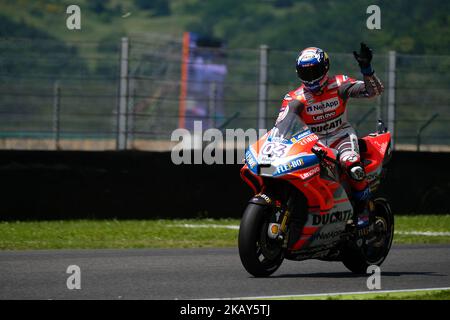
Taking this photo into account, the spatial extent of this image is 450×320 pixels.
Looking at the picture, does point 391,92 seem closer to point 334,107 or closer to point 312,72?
point 334,107

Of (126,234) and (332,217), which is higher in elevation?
(332,217)

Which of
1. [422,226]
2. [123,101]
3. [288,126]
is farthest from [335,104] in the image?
[123,101]

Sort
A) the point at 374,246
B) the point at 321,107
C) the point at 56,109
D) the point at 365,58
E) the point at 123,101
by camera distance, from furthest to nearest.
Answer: the point at 56,109
the point at 123,101
the point at 374,246
the point at 321,107
the point at 365,58

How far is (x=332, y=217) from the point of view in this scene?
998 centimetres

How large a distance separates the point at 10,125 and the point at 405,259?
9574 millimetres

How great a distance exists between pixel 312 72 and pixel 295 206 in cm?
128

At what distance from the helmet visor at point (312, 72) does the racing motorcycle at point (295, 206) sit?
0.41 m

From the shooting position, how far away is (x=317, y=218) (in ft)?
32.2

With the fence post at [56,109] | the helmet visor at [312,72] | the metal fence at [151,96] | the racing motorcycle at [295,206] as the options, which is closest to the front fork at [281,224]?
the racing motorcycle at [295,206]

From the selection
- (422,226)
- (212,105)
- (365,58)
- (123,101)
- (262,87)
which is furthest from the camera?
(212,105)

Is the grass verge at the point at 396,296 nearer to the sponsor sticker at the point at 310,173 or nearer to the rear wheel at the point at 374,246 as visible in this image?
the sponsor sticker at the point at 310,173

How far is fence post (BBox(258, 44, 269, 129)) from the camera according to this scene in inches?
709

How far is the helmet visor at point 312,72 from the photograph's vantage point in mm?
10258
